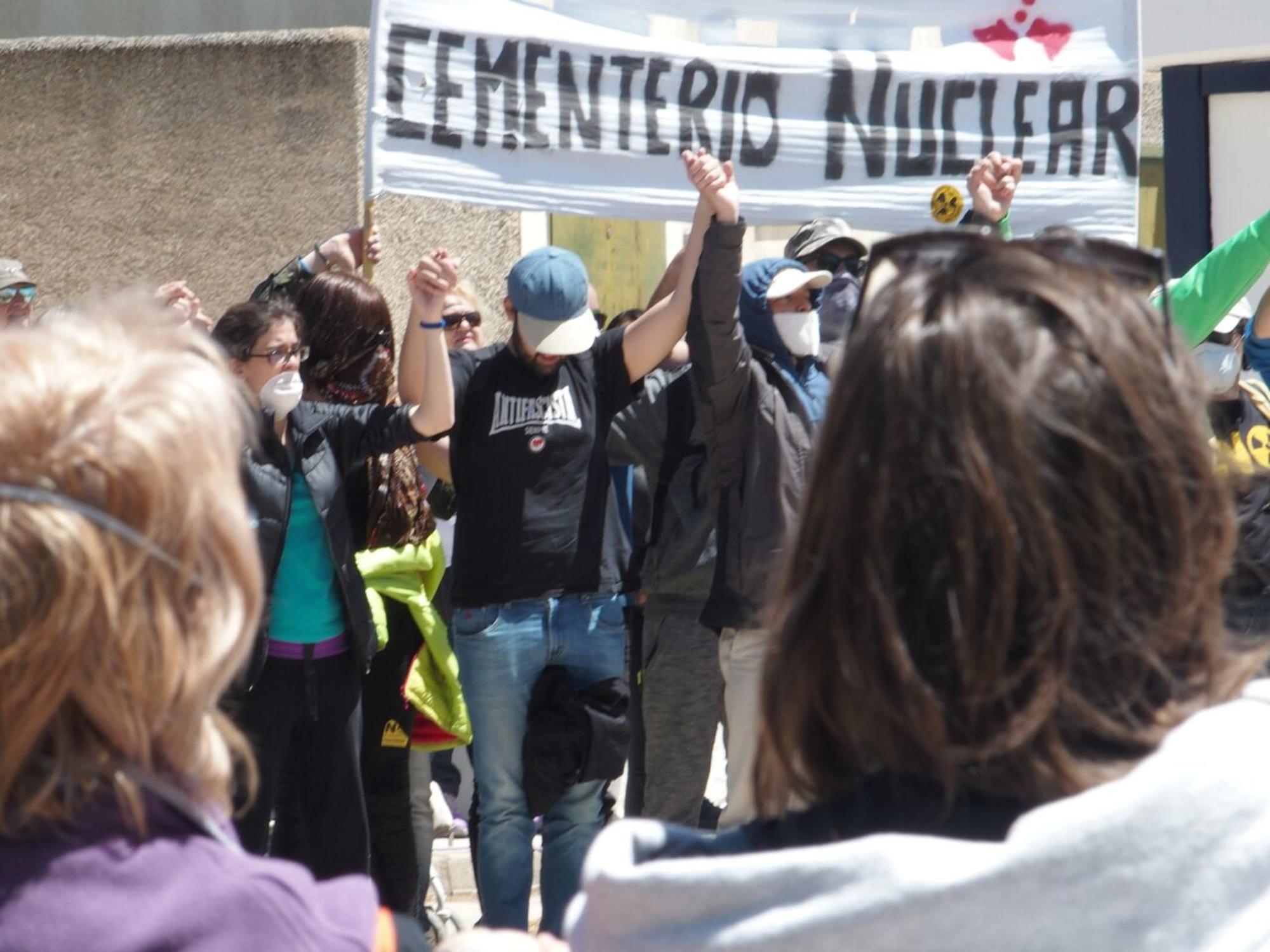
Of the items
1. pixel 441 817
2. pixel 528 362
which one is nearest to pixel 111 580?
pixel 528 362

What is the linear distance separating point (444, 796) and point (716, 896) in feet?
16.7

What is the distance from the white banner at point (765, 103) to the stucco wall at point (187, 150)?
7.71ft

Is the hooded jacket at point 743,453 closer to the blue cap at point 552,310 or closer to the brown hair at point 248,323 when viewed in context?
the blue cap at point 552,310

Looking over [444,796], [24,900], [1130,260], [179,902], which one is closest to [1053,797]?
[1130,260]

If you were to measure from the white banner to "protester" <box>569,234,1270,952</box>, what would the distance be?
3794 mm

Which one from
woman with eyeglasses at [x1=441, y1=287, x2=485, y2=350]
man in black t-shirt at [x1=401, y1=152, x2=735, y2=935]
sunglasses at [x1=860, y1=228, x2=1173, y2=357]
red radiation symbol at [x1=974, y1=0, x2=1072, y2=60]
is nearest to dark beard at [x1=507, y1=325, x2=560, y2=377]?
man in black t-shirt at [x1=401, y1=152, x2=735, y2=935]

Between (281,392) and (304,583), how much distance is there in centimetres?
49

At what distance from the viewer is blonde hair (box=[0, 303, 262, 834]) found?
4.26ft

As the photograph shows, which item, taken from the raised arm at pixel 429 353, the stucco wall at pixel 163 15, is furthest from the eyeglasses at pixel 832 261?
the stucco wall at pixel 163 15

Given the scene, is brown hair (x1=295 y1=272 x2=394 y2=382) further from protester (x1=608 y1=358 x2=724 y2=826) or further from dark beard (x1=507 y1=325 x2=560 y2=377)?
protester (x1=608 y1=358 x2=724 y2=826)

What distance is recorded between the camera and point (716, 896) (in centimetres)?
124

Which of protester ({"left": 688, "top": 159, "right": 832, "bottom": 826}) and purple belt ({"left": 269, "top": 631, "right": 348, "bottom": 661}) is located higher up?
protester ({"left": 688, "top": 159, "right": 832, "bottom": 826})

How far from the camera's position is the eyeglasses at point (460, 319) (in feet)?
18.9

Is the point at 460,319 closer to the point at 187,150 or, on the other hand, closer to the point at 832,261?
the point at 832,261
